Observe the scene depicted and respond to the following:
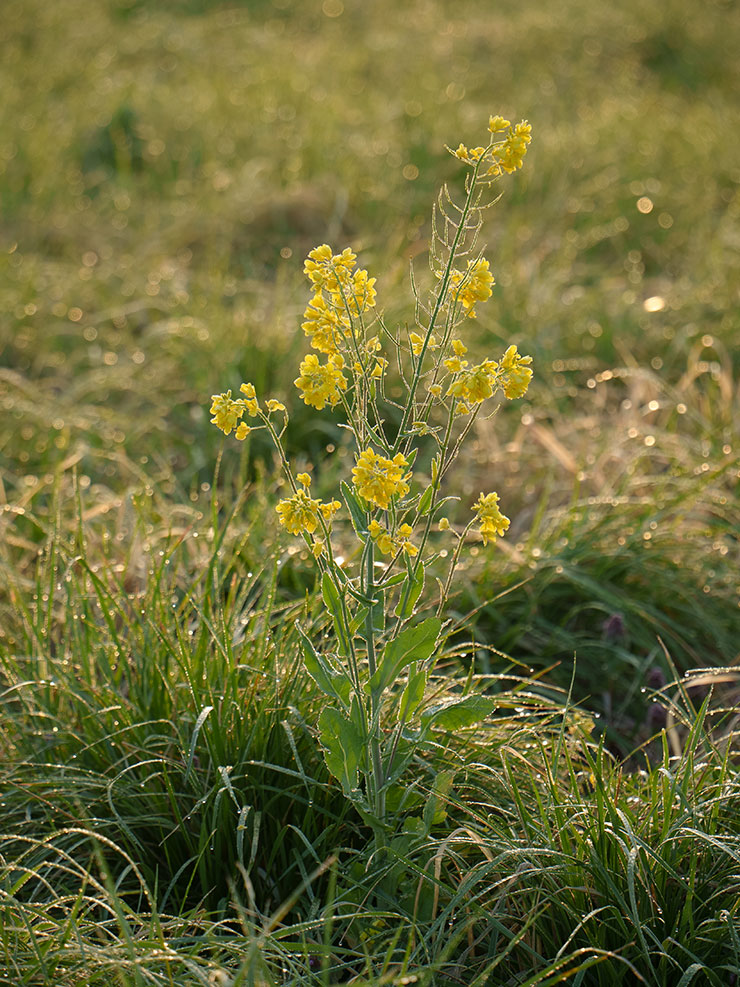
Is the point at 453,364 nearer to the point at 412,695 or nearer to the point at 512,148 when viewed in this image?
the point at 512,148

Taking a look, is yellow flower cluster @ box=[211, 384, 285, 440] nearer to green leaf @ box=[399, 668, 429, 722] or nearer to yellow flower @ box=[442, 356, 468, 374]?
yellow flower @ box=[442, 356, 468, 374]

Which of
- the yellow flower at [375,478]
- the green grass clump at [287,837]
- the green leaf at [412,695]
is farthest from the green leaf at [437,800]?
the yellow flower at [375,478]

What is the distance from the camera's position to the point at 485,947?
1578 millimetres

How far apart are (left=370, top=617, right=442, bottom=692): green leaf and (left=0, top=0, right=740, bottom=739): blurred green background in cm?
92

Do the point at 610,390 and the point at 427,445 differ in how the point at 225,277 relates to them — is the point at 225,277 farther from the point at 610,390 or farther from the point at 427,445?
the point at 610,390

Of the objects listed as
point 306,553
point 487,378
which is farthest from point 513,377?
point 306,553

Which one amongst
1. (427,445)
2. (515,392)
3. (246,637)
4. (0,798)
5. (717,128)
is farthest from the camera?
(717,128)

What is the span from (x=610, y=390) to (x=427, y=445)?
0.86 m

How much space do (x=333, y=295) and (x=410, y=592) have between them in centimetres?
46

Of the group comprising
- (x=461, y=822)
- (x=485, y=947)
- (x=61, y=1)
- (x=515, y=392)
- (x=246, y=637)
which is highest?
(x=61, y=1)

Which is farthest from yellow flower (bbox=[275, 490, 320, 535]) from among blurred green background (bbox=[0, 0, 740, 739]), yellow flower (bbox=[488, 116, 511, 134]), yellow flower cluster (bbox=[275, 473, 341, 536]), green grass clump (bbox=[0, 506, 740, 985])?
blurred green background (bbox=[0, 0, 740, 739])

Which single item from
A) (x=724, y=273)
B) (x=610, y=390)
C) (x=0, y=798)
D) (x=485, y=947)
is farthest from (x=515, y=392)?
(x=724, y=273)

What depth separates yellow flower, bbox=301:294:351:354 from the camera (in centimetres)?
136

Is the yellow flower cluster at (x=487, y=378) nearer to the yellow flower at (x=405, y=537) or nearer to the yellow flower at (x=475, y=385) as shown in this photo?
the yellow flower at (x=475, y=385)
